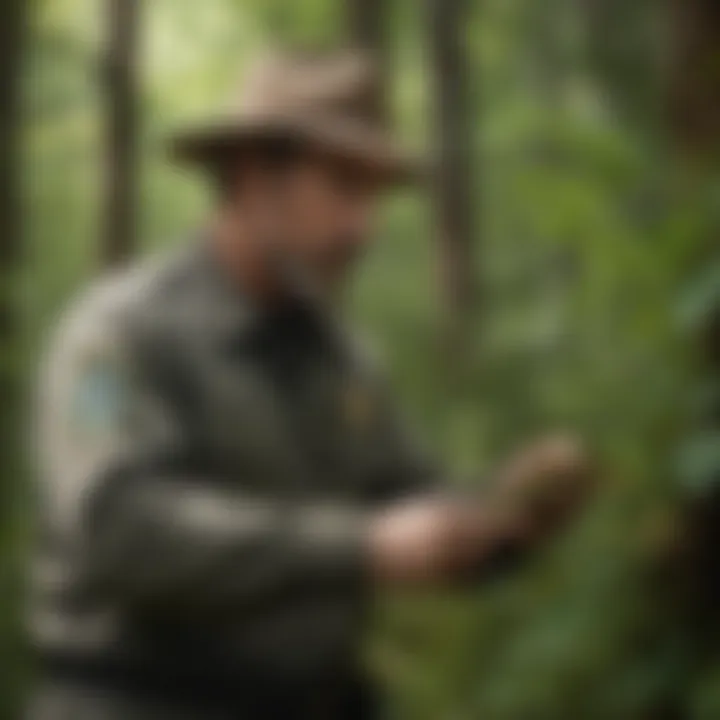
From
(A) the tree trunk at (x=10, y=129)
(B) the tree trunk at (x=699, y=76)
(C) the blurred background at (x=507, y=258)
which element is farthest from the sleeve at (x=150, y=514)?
(A) the tree trunk at (x=10, y=129)

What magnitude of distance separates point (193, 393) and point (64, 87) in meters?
1.36

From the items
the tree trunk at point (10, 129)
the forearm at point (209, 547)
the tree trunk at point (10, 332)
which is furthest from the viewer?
the tree trunk at point (10, 129)

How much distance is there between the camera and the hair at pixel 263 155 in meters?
1.25

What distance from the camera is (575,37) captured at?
2045 millimetres

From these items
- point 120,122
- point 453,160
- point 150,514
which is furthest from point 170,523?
point 120,122

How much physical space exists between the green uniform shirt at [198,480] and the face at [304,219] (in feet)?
0.10

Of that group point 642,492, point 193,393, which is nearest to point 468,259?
point 642,492

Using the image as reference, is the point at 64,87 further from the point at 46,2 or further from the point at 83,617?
the point at 83,617

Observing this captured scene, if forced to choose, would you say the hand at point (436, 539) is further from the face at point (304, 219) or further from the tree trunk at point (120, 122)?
the tree trunk at point (120, 122)

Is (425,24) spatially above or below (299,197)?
above

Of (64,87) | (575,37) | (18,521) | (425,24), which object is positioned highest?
(64,87)

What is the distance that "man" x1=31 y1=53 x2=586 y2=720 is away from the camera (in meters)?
1.17

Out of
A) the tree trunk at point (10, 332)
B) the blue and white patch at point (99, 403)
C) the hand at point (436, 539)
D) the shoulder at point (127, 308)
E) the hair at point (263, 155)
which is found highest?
the tree trunk at point (10, 332)

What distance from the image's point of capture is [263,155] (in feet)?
4.12
